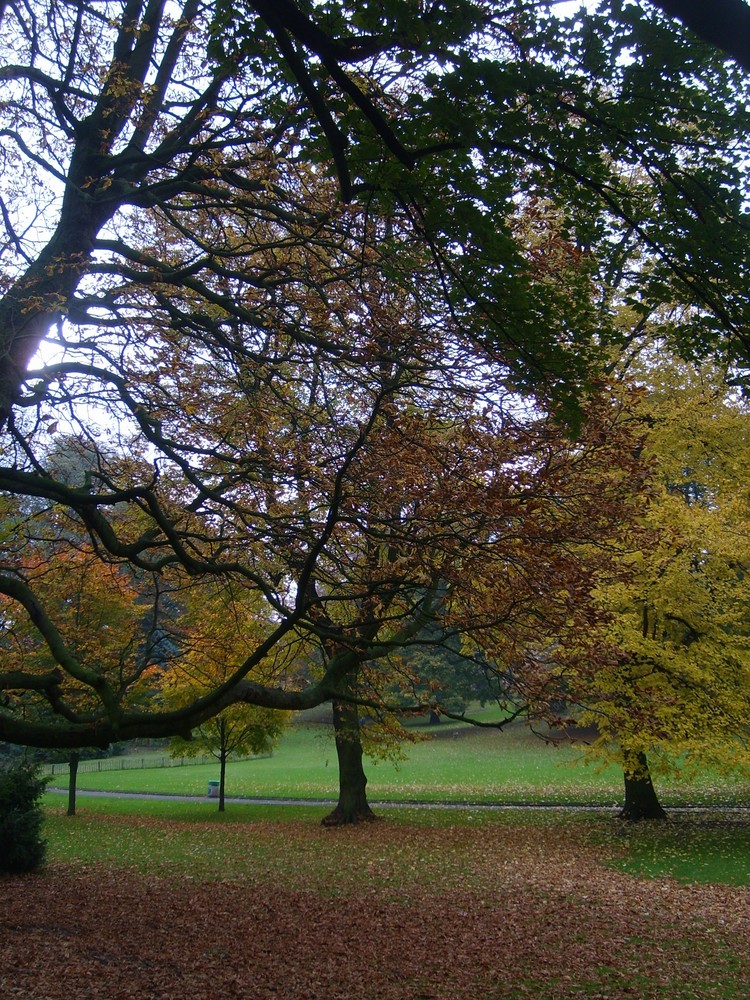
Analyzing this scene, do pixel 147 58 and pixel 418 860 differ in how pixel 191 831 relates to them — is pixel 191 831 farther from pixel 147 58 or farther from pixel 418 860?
pixel 147 58

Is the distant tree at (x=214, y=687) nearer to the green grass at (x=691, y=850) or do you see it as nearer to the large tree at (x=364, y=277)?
the large tree at (x=364, y=277)

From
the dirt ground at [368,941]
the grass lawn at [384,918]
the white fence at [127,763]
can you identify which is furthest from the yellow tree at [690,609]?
the white fence at [127,763]

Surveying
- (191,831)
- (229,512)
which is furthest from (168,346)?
(191,831)

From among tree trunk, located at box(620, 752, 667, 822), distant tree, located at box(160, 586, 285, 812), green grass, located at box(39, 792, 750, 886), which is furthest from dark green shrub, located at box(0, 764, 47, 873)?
tree trunk, located at box(620, 752, 667, 822)

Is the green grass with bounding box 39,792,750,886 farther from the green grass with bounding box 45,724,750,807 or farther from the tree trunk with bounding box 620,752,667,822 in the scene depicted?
the green grass with bounding box 45,724,750,807

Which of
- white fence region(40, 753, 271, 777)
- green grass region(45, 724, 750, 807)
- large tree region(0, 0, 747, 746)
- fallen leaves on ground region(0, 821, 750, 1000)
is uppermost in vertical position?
large tree region(0, 0, 747, 746)

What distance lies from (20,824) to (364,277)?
10.4 m

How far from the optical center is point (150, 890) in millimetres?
11547

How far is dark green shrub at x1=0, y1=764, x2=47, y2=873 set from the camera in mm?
12492

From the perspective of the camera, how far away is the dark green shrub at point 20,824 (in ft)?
41.0

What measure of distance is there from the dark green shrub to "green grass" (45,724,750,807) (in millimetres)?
7198

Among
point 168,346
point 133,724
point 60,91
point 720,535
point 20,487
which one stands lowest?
point 133,724

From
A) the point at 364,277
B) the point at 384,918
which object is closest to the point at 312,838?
the point at 384,918

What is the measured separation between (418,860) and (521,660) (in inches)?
327
